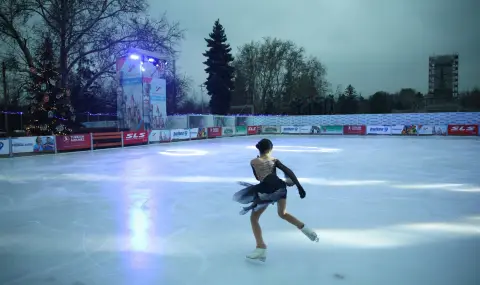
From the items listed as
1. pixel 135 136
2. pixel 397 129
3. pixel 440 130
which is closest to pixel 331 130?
pixel 397 129

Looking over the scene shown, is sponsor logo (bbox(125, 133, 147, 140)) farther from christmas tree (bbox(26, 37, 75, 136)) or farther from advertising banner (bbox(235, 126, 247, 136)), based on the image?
advertising banner (bbox(235, 126, 247, 136))

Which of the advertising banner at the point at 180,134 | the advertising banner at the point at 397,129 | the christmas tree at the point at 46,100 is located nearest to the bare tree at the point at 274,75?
the advertising banner at the point at 397,129

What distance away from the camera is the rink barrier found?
648 inches

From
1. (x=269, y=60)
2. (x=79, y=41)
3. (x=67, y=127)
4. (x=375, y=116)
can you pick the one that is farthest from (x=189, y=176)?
(x=269, y=60)

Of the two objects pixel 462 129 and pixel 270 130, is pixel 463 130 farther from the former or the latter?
pixel 270 130

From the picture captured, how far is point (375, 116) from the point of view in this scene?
33.5m

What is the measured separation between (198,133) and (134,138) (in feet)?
23.4

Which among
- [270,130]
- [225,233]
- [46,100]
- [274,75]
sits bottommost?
[225,233]

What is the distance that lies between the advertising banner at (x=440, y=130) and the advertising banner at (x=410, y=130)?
145 cm

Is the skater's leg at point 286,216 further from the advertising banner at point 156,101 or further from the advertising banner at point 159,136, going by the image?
the advertising banner at point 156,101

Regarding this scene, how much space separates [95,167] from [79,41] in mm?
15844

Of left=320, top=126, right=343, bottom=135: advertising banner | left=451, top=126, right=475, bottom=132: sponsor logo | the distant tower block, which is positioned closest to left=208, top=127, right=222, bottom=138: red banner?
left=320, top=126, right=343, bottom=135: advertising banner

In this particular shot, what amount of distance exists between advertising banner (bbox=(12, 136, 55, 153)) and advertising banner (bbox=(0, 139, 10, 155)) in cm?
21

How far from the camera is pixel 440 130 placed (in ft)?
93.3
